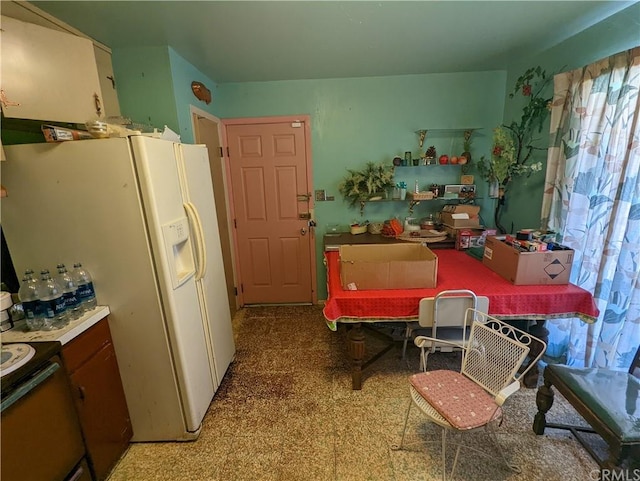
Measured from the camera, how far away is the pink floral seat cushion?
52.6 inches

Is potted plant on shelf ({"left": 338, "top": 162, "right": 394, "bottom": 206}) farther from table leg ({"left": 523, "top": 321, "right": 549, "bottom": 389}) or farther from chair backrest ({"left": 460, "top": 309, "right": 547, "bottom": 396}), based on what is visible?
table leg ({"left": 523, "top": 321, "right": 549, "bottom": 389})

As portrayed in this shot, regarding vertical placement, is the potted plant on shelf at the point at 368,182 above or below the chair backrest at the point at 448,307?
above

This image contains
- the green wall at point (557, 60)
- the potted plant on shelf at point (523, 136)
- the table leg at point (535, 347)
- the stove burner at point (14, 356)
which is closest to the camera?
the stove burner at point (14, 356)

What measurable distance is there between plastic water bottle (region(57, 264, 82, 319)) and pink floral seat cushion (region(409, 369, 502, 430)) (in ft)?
5.80

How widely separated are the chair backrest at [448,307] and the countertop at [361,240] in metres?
1.09

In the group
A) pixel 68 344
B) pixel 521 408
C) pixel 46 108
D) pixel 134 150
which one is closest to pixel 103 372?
pixel 68 344

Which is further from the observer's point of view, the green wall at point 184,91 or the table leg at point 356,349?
the green wall at point 184,91

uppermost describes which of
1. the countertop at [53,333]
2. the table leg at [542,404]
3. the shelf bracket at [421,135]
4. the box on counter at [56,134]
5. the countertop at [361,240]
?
the shelf bracket at [421,135]

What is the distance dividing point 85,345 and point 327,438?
1399 millimetres

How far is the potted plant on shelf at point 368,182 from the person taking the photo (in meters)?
3.00

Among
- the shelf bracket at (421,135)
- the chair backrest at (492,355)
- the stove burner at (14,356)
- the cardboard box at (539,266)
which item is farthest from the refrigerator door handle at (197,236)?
the shelf bracket at (421,135)

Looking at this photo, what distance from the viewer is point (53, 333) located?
129 cm

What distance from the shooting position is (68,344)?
1.31 metres

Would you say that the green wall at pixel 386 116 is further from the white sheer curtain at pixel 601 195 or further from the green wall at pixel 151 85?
the white sheer curtain at pixel 601 195
